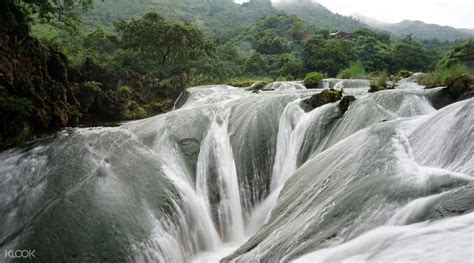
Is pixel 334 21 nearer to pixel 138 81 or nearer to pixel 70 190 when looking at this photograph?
pixel 138 81

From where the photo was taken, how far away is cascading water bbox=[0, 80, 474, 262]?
3.79 metres

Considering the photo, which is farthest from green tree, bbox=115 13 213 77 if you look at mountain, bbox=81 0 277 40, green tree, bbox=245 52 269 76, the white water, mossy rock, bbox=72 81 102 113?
mountain, bbox=81 0 277 40

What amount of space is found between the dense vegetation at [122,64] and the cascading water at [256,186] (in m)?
1.45

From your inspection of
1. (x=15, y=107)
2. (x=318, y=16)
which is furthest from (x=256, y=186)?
(x=318, y=16)

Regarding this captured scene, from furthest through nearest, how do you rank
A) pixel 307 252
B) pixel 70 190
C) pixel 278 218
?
1. pixel 70 190
2. pixel 278 218
3. pixel 307 252

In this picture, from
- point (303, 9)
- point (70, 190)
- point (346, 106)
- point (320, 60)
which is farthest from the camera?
point (303, 9)

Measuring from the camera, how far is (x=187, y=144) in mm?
9367

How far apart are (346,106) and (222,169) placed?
3471 millimetres

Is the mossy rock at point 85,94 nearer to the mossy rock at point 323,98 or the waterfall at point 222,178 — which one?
the waterfall at point 222,178

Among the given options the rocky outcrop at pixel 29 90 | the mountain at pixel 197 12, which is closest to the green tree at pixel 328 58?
the rocky outcrop at pixel 29 90

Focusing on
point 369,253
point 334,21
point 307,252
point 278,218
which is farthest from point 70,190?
point 334,21

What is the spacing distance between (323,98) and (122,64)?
14493 millimetres

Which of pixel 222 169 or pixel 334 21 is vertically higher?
pixel 334 21

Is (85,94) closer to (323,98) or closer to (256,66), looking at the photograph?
(323,98)
